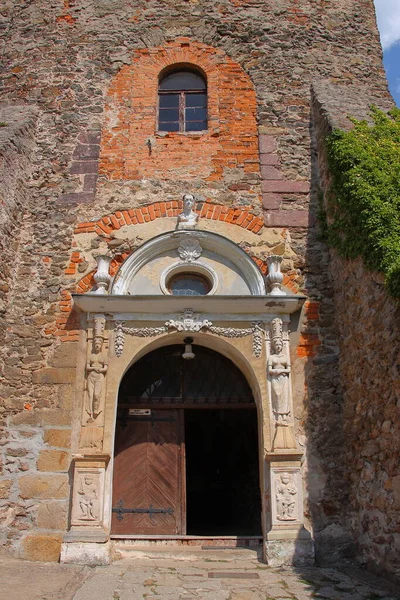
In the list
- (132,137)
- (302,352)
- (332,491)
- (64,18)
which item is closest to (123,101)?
(132,137)

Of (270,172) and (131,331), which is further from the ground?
(270,172)

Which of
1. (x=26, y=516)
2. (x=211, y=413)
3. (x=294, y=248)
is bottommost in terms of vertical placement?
(x=26, y=516)

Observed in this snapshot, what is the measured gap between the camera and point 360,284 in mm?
6129

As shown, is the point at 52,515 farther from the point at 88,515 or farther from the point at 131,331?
the point at 131,331

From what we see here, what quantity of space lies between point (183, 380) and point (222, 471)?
15.2 feet

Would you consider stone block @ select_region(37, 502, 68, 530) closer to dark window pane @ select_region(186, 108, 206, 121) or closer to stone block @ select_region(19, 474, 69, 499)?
stone block @ select_region(19, 474, 69, 499)

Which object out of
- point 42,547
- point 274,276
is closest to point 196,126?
point 274,276

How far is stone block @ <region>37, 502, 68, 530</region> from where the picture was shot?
232 inches

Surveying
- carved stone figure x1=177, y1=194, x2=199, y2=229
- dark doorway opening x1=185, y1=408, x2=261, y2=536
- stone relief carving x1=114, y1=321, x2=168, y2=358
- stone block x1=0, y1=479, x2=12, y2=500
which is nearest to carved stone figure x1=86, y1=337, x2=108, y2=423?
stone relief carving x1=114, y1=321, x2=168, y2=358

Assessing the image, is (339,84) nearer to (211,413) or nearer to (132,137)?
(132,137)

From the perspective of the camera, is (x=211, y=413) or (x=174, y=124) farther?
(x=211, y=413)

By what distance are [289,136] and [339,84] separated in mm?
1323

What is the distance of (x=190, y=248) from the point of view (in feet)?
23.8

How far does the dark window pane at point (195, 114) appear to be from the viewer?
336 inches
